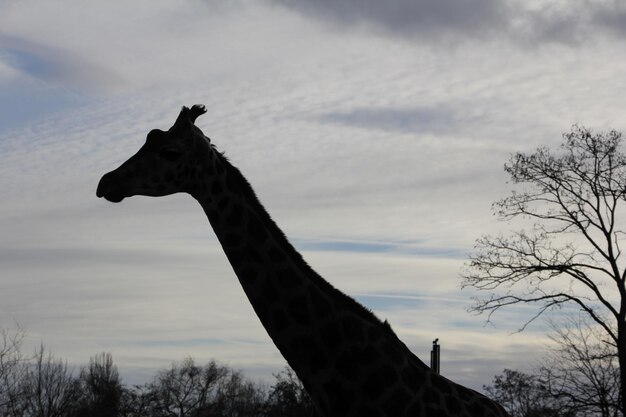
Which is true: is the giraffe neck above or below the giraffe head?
below

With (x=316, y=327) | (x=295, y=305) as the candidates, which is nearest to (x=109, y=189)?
(x=295, y=305)

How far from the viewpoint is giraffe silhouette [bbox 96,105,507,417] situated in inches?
305

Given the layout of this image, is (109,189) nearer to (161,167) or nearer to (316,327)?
(161,167)

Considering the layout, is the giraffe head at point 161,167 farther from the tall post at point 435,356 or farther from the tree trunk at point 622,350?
the tree trunk at point 622,350

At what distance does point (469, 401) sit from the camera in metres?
8.32

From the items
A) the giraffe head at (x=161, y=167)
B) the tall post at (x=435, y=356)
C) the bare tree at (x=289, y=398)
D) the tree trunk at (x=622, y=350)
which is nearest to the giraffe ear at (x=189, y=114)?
the giraffe head at (x=161, y=167)

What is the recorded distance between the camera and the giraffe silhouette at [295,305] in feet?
25.5

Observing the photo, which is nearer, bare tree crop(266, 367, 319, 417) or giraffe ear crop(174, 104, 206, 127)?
giraffe ear crop(174, 104, 206, 127)

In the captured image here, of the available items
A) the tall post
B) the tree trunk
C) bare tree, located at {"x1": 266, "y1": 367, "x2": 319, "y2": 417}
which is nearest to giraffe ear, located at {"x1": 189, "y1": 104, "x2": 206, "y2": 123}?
the tall post

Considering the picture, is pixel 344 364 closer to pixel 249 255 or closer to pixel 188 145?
pixel 249 255

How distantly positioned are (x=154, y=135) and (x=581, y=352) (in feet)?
83.8

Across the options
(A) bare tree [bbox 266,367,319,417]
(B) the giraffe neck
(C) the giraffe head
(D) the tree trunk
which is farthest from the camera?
(A) bare tree [bbox 266,367,319,417]

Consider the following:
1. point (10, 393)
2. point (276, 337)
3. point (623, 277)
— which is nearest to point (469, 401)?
point (276, 337)

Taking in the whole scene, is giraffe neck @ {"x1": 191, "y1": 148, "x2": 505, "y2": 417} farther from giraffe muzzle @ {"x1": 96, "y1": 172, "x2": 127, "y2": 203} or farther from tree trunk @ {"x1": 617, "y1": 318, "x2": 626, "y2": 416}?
tree trunk @ {"x1": 617, "y1": 318, "x2": 626, "y2": 416}
